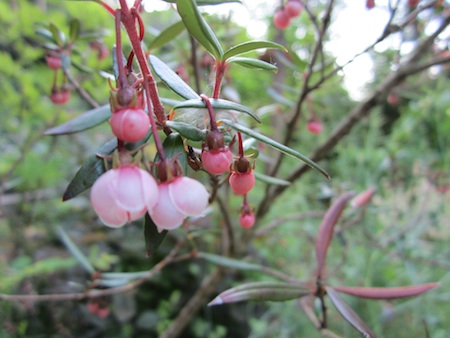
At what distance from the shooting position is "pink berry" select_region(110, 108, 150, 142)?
0.23 meters

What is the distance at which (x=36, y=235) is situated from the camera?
142 centimetres

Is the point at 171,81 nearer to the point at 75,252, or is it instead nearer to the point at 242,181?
the point at 242,181

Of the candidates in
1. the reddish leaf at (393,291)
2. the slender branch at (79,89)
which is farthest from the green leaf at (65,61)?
the reddish leaf at (393,291)

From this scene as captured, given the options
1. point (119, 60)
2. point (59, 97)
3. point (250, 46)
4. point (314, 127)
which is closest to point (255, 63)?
point (250, 46)

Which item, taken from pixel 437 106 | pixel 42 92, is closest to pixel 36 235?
pixel 42 92

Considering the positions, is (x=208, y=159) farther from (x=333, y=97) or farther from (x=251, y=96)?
(x=333, y=97)

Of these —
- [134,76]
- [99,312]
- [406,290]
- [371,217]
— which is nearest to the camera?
[134,76]

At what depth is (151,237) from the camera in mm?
279

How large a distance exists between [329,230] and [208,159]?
0.31 m

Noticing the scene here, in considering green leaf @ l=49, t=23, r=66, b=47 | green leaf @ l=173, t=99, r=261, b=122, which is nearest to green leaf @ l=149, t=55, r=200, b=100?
green leaf @ l=173, t=99, r=261, b=122

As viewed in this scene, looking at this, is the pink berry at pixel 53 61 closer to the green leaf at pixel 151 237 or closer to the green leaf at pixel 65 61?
the green leaf at pixel 65 61

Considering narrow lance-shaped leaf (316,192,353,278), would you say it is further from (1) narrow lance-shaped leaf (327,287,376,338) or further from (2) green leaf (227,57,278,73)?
(2) green leaf (227,57,278,73)

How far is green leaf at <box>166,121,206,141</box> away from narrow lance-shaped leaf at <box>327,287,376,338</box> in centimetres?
27

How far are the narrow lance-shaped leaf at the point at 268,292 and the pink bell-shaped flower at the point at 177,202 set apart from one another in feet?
0.62
